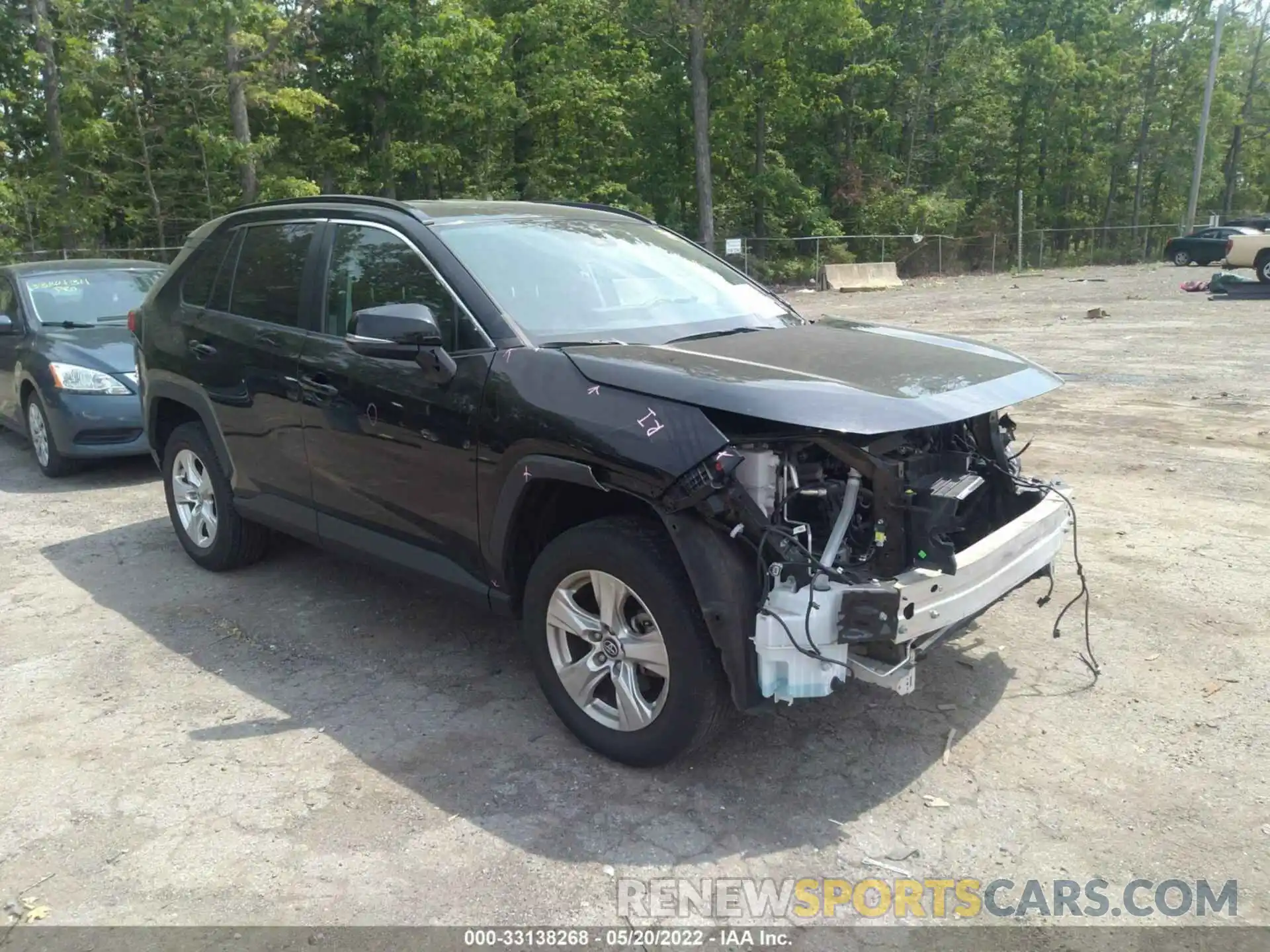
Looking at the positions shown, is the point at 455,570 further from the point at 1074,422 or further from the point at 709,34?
the point at 709,34

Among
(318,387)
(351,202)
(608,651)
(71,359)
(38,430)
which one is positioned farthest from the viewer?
(38,430)

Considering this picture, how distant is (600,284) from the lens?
4.26m

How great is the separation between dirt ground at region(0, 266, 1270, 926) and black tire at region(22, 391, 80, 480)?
2.13 m

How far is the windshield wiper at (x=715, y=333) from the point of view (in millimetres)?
4012

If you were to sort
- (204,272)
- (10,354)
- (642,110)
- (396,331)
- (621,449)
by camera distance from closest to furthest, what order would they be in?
(621,449) → (396,331) → (204,272) → (10,354) → (642,110)

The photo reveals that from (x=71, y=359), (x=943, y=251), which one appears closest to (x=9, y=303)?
(x=71, y=359)

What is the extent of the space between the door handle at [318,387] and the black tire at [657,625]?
141cm

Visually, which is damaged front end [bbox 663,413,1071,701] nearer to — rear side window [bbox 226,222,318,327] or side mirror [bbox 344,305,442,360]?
side mirror [bbox 344,305,442,360]

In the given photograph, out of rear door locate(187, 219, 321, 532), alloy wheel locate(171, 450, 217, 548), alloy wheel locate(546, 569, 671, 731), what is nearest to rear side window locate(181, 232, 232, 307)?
rear door locate(187, 219, 321, 532)

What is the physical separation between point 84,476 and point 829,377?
283 inches

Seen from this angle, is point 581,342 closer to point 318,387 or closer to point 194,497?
point 318,387

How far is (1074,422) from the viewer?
8891 millimetres

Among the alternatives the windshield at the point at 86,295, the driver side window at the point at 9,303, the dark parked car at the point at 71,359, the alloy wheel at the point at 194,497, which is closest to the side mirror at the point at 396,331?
the alloy wheel at the point at 194,497

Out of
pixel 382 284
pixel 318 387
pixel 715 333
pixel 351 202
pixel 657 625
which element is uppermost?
pixel 351 202
